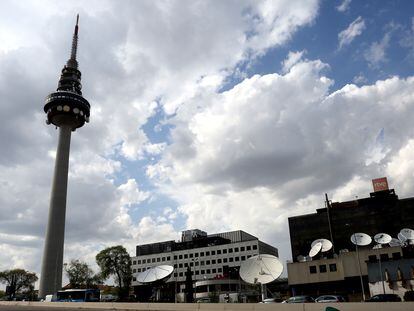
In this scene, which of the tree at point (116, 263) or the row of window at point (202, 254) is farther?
the row of window at point (202, 254)

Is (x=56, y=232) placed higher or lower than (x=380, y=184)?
lower

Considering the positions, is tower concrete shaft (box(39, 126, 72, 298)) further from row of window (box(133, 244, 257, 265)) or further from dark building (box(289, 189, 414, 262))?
dark building (box(289, 189, 414, 262))

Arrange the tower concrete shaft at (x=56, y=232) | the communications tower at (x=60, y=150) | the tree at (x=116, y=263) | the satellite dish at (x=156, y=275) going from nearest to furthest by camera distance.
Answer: the satellite dish at (x=156, y=275) < the tower concrete shaft at (x=56, y=232) < the communications tower at (x=60, y=150) < the tree at (x=116, y=263)

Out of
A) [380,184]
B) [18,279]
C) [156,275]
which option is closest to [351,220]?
[380,184]

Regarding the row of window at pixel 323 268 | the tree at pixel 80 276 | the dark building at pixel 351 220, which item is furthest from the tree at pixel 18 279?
the row of window at pixel 323 268

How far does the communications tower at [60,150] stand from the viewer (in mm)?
102438

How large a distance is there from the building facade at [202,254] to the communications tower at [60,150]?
5078cm

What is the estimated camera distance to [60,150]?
113562mm

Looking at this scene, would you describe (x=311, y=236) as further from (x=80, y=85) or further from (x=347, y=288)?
(x=80, y=85)

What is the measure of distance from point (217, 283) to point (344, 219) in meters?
44.8

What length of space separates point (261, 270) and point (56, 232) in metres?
71.0

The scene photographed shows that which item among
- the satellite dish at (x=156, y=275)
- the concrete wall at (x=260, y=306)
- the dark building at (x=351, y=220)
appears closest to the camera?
the concrete wall at (x=260, y=306)

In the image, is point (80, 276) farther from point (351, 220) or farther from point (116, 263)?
point (351, 220)

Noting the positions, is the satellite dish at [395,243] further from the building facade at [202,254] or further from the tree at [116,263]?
the tree at [116,263]
